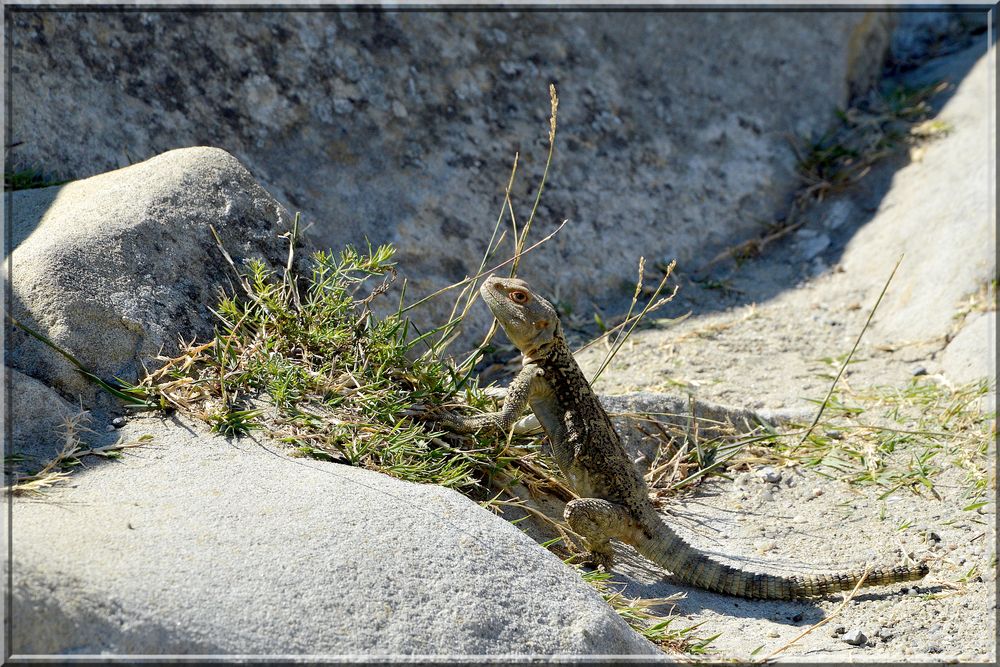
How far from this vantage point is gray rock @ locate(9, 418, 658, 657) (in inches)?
113

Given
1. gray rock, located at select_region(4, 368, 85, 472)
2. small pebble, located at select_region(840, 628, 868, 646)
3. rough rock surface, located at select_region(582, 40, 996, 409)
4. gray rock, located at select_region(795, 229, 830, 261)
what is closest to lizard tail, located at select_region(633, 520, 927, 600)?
small pebble, located at select_region(840, 628, 868, 646)

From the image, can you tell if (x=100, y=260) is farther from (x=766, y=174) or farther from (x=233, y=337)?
(x=766, y=174)

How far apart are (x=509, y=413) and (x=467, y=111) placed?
131 inches

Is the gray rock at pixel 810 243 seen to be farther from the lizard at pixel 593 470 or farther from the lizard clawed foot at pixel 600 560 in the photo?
the lizard clawed foot at pixel 600 560

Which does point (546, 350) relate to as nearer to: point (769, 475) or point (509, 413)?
point (509, 413)

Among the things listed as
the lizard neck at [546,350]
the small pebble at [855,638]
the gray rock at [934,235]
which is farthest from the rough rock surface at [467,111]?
the small pebble at [855,638]

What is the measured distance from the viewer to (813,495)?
527cm

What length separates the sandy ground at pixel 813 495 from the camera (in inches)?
161

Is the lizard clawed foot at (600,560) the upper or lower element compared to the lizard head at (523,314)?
lower

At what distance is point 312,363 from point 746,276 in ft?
13.8

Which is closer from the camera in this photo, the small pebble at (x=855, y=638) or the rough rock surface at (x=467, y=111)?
the small pebble at (x=855, y=638)

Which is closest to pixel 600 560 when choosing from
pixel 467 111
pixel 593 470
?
pixel 593 470

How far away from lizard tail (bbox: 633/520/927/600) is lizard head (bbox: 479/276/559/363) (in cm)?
109

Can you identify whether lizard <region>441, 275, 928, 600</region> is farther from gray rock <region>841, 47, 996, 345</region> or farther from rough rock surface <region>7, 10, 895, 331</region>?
gray rock <region>841, 47, 996, 345</region>
